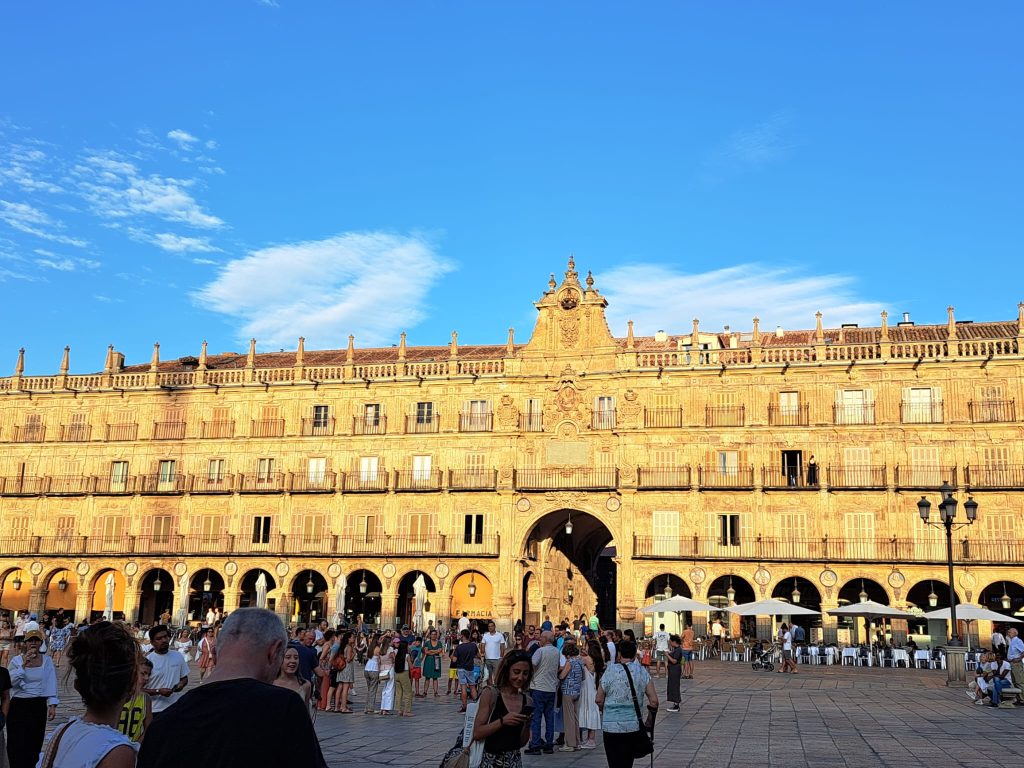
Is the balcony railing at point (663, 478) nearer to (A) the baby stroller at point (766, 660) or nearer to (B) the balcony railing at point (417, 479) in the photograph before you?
(B) the balcony railing at point (417, 479)

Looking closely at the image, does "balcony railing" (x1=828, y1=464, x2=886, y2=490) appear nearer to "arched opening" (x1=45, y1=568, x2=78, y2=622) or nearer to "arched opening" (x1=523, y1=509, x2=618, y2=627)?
"arched opening" (x1=523, y1=509, x2=618, y2=627)

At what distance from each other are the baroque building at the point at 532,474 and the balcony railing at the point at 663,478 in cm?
10

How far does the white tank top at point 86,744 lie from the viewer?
4402mm

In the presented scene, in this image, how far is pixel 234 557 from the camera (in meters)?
49.4

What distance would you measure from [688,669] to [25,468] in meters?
38.0

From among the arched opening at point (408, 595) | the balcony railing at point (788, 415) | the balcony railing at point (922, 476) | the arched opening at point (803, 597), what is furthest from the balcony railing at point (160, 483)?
the balcony railing at point (922, 476)

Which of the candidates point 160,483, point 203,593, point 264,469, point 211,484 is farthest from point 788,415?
point 160,483

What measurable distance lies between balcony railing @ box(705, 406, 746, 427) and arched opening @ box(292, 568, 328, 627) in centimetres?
1947

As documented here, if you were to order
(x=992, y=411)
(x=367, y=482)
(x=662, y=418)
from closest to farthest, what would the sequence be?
1. (x=992, y=411)
2. (x=662, y=418)
3. (x=367, y=482)

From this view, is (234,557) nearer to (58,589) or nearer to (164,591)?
(164,591)

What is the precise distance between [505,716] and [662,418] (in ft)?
129

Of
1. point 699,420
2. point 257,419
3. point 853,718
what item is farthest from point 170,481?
point 853,718

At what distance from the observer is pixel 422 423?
1930 inches

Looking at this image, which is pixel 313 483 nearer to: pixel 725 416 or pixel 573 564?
pixel 573 564
